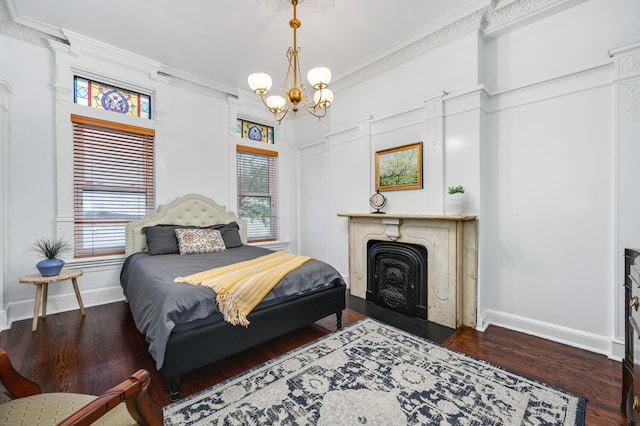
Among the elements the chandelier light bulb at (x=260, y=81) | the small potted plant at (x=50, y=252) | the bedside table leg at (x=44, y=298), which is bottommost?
the bedside table leg at (x=44, y=298)

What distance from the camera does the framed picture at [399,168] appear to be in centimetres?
322

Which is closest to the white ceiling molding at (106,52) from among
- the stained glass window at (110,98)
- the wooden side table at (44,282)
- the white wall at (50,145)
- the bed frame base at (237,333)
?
the white wall at (50,145)

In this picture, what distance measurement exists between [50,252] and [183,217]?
141cm

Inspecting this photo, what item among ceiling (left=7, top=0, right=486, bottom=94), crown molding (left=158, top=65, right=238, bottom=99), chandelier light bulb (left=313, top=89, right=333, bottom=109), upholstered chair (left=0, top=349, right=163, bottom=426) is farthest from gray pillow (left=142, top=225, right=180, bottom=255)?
chandelier light bulb (left=313, top=89, right=333, bottom=109)

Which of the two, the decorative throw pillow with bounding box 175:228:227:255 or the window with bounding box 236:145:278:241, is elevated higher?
the window with bounding box 236:145:278:241

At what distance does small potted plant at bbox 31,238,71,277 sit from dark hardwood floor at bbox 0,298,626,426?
563mm

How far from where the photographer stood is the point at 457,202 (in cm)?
274

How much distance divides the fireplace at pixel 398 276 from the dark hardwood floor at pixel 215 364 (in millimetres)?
268

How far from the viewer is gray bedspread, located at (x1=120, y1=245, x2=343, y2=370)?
173 centimetres

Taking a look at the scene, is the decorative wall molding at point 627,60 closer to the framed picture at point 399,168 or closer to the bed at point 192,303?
the framed picture at point 399,168

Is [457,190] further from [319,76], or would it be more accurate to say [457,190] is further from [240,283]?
[240,283]

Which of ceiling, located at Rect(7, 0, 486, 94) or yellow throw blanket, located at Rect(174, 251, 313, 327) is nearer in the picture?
yellow throw blanket, located at Rect(174, 251, 313, 327)

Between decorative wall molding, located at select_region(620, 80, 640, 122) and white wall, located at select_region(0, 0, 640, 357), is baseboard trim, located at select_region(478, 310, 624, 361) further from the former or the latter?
decorative wall molding, located at select_region(620, 80, 640, 122)

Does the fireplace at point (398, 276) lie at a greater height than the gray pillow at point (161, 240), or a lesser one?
lesser
